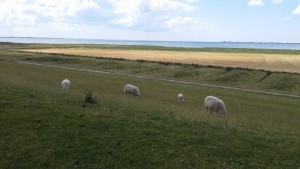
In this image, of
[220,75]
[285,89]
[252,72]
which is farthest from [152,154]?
[252,72]

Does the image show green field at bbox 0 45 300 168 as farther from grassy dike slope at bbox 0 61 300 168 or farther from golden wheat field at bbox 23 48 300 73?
golden wheat field at bbox 23 48 300 73

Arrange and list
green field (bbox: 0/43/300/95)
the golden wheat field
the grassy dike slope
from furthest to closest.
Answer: the golden wheat field < green field (bbox: 0/43/300/95) < the grassy dike slope

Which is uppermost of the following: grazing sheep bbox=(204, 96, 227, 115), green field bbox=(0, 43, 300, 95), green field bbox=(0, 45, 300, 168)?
green field bbox=(0, 45, 300, 168)

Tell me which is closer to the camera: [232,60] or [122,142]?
[122,142]

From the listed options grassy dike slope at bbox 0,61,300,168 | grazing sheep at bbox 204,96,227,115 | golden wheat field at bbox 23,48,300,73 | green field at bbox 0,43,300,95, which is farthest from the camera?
golden wheat field at bbox 23,48,300,73

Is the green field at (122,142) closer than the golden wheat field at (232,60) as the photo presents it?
Yes

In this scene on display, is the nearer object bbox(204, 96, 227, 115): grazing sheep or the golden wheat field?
bbox(204, 96, 227, 115): grazing sheep

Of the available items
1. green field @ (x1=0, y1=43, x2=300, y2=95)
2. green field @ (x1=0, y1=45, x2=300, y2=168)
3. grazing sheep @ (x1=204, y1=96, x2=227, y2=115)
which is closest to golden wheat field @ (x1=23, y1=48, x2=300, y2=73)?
green field @ (x1=0, y1=43, x2=300, y2=95)

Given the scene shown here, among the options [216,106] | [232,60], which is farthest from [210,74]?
[232,60]

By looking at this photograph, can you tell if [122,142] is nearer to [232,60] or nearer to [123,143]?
[123,143]

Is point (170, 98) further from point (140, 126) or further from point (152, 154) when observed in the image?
point (152, 154)

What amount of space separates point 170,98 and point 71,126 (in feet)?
82.1

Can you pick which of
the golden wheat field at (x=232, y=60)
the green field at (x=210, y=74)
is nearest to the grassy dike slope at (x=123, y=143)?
the green field at (x=210, y=74)

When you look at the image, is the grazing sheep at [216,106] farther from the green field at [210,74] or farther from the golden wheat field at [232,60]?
the golden wheat field at [232,60]
